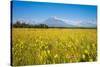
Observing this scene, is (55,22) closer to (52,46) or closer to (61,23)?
(61,23)

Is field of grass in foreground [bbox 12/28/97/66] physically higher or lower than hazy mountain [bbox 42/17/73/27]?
lower

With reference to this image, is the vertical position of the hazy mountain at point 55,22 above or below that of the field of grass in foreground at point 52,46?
above

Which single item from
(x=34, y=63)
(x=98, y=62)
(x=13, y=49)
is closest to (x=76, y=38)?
(x=98, y=62)

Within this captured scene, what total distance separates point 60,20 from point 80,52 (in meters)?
0.51

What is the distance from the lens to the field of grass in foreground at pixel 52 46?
2391mm

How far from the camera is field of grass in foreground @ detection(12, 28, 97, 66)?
7.84 feet

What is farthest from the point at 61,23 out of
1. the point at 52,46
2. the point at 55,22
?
the point at 52,46

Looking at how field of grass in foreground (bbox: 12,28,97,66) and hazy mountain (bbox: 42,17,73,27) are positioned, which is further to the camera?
hazy mountain (bbox: 42,17,73,27)

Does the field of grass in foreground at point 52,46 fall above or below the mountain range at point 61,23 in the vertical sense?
below

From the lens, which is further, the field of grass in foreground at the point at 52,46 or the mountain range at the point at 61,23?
the mountain range at the point at 61,23

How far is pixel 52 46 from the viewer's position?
2.51 meters

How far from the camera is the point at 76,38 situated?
261 cm

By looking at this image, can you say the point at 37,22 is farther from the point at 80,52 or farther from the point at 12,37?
the point at 80,52

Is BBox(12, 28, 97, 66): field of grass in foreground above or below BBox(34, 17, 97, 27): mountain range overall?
below
